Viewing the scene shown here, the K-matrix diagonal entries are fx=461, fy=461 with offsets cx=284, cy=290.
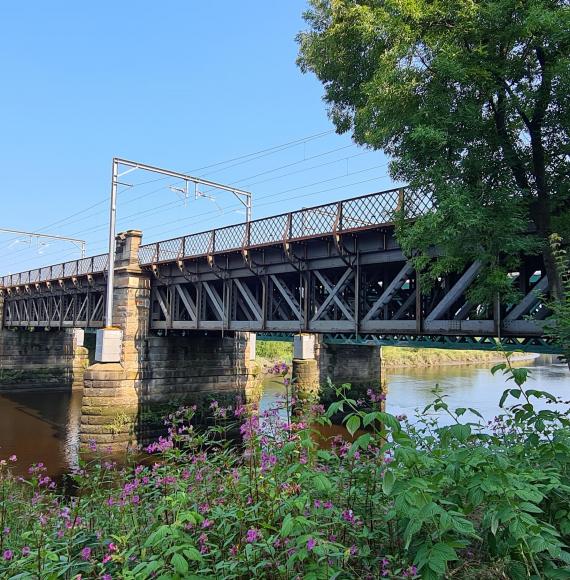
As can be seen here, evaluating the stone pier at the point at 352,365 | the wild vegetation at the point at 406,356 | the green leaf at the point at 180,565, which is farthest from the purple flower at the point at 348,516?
the wild vegetation at the point at 406,356

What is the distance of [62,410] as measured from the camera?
31734mm

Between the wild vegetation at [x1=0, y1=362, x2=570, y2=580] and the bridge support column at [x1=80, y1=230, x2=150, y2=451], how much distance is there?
15.5m

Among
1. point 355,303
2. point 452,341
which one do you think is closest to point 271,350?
point 355,303

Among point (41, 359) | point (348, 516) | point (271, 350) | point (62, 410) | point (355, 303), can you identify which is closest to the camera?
point (348, 516)

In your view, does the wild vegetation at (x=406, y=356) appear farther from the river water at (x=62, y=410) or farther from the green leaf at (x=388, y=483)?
the green leaf at (x=388, y=483)

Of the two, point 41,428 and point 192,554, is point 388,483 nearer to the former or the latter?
point 192,554

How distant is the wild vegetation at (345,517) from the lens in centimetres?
258

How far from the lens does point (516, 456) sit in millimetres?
3912

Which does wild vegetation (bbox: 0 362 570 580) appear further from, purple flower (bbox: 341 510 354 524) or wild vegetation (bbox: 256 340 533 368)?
wild vegetation (bbox: 256 340 533 368)

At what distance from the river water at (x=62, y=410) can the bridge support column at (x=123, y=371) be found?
1831mm

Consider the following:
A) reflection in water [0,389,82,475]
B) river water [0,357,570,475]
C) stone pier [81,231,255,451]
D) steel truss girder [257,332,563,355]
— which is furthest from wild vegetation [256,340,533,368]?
steel truss girder [257,332,563,355]

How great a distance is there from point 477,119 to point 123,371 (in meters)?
18.9

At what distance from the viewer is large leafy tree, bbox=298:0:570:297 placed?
680 cm

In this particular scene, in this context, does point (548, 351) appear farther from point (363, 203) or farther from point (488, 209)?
point (363, 203)
